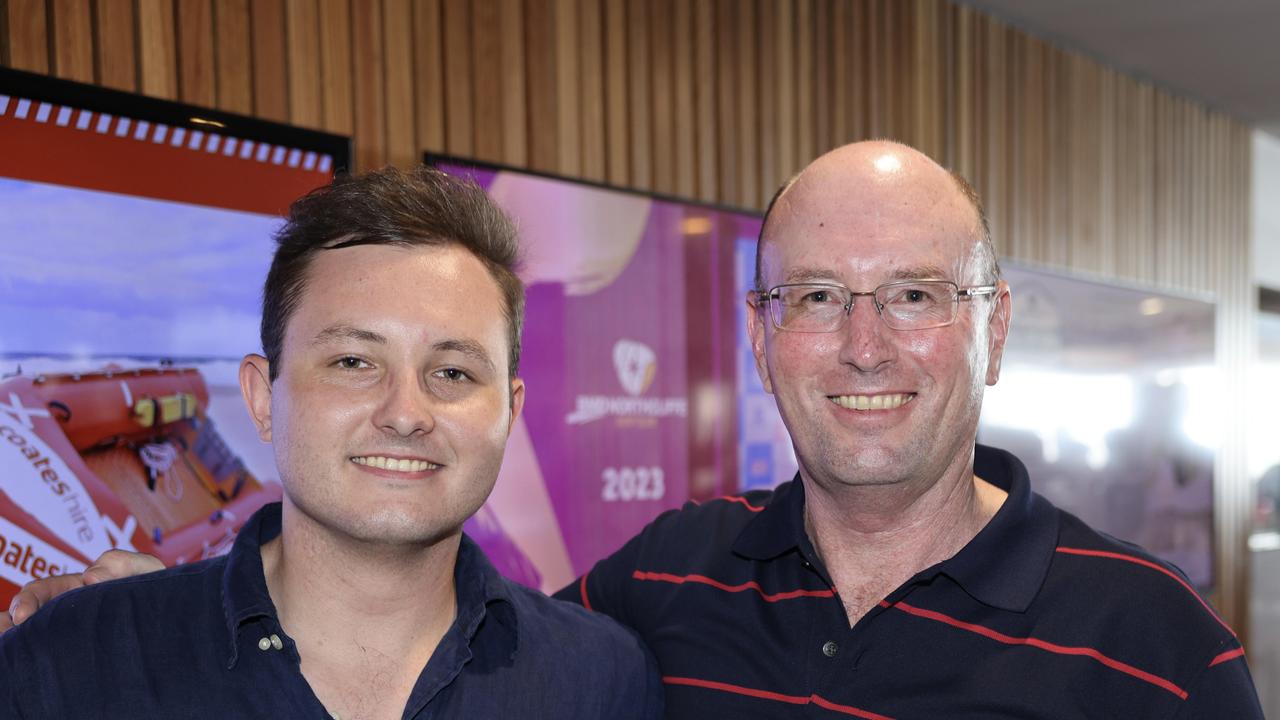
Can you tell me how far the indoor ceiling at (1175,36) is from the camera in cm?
455

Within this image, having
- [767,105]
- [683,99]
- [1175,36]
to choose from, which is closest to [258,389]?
[683,99]

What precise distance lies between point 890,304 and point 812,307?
0.13 meters

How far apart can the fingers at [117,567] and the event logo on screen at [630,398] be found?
1.27 meters

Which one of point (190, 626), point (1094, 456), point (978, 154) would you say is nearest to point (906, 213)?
point (190, 626)

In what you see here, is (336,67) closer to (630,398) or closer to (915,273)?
(630,398)

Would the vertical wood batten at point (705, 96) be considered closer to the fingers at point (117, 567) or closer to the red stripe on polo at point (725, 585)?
the red stripe on polo at point (725, 585)

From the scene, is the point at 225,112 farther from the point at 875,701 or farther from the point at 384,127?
the point at 875,701

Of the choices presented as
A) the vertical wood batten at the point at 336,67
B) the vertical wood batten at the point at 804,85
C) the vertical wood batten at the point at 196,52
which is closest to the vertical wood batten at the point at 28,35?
the vertical wood batten at the point at 196,52

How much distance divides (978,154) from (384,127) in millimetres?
2893

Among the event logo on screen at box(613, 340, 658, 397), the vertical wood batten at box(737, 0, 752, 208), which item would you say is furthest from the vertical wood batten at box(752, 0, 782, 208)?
the event logo on screen at box(613, 340, 658, 397)

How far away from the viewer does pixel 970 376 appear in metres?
1.80

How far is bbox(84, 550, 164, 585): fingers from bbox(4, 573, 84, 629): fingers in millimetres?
24

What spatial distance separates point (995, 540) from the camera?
1726 millimetres

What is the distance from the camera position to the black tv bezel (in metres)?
1.97
